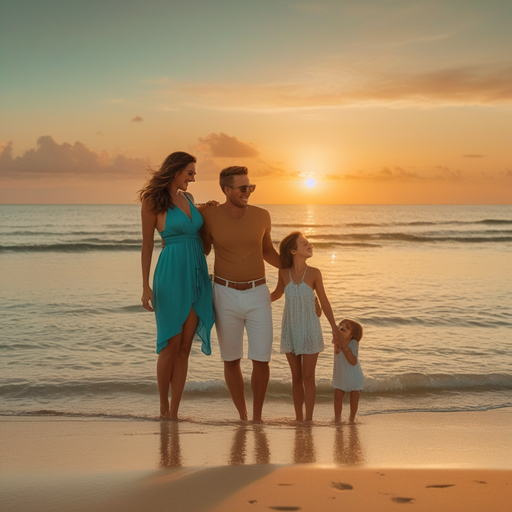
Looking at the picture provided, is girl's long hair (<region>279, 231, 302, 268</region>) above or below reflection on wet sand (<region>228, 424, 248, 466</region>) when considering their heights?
above

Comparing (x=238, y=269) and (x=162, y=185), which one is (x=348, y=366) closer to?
(x=238, y=269)

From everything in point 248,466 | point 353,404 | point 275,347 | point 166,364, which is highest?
point 166,364

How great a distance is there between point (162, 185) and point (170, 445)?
2.02 metres

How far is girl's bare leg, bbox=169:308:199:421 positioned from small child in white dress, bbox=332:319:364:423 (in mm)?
1299

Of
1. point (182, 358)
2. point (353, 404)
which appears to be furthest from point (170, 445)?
point (353, 404)

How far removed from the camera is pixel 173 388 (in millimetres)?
4828

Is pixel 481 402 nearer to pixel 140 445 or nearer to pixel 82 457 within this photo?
pixel 140 445

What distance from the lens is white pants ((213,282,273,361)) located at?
15.2ft

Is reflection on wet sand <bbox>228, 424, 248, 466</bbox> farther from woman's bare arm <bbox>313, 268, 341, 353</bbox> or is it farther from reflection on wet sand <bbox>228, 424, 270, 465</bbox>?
woman's bare arm <bbox>313, 268, 341, 353</bbox>

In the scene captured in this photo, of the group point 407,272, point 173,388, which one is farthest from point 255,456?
point 407,272

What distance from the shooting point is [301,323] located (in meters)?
4.77

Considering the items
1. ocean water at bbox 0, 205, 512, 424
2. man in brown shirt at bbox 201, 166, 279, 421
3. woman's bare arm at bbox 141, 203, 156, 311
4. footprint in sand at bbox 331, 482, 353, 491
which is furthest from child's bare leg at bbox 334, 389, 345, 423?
footprint in sand at bbox 331, 482, 353, 491

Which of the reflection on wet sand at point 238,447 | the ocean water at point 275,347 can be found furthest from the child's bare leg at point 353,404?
the reflection on wet sand at point 238,447

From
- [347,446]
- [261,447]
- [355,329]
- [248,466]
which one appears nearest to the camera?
[248,466]
